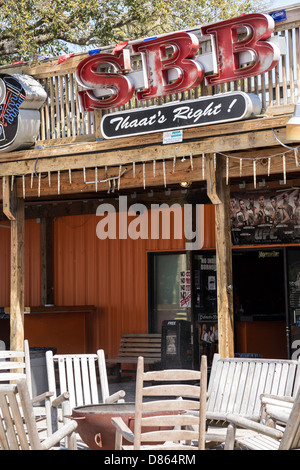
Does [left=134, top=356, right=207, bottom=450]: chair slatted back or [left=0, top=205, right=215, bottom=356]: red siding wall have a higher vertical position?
[left=0, top=205, right=215, bottom=356]: red siding wall

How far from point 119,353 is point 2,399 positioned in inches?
310

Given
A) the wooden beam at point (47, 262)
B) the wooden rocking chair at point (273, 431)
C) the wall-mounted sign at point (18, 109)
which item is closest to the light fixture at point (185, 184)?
the wall-mounted sign at point (18, 109)

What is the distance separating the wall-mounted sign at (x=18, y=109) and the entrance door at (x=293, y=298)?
4084mm

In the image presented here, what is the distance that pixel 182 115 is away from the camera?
337 inches

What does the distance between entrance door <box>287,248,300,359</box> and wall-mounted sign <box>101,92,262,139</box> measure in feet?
10.6

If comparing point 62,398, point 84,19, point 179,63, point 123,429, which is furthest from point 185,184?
point 84,19

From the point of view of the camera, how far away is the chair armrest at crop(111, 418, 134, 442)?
16.0 feet

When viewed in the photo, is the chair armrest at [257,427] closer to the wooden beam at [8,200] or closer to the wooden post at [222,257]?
the wooden post at [222,257]

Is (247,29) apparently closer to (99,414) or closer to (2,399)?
(99,414)

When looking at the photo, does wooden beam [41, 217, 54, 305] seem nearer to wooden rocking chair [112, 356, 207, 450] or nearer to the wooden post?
the wooden post

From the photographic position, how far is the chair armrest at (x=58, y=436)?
4.66 meters

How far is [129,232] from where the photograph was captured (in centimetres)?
1274

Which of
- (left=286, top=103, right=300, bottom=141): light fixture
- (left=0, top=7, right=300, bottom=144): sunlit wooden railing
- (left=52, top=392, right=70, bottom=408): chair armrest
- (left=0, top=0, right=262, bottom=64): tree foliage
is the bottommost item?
(left=52, top=392, right=70, bottom=408): chair armrest

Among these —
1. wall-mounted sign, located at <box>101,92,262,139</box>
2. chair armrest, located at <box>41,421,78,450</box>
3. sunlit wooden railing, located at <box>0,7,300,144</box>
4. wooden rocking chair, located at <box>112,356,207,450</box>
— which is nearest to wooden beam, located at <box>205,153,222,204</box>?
wall-mounted sign, located at <box>101,92,262,139</box>
